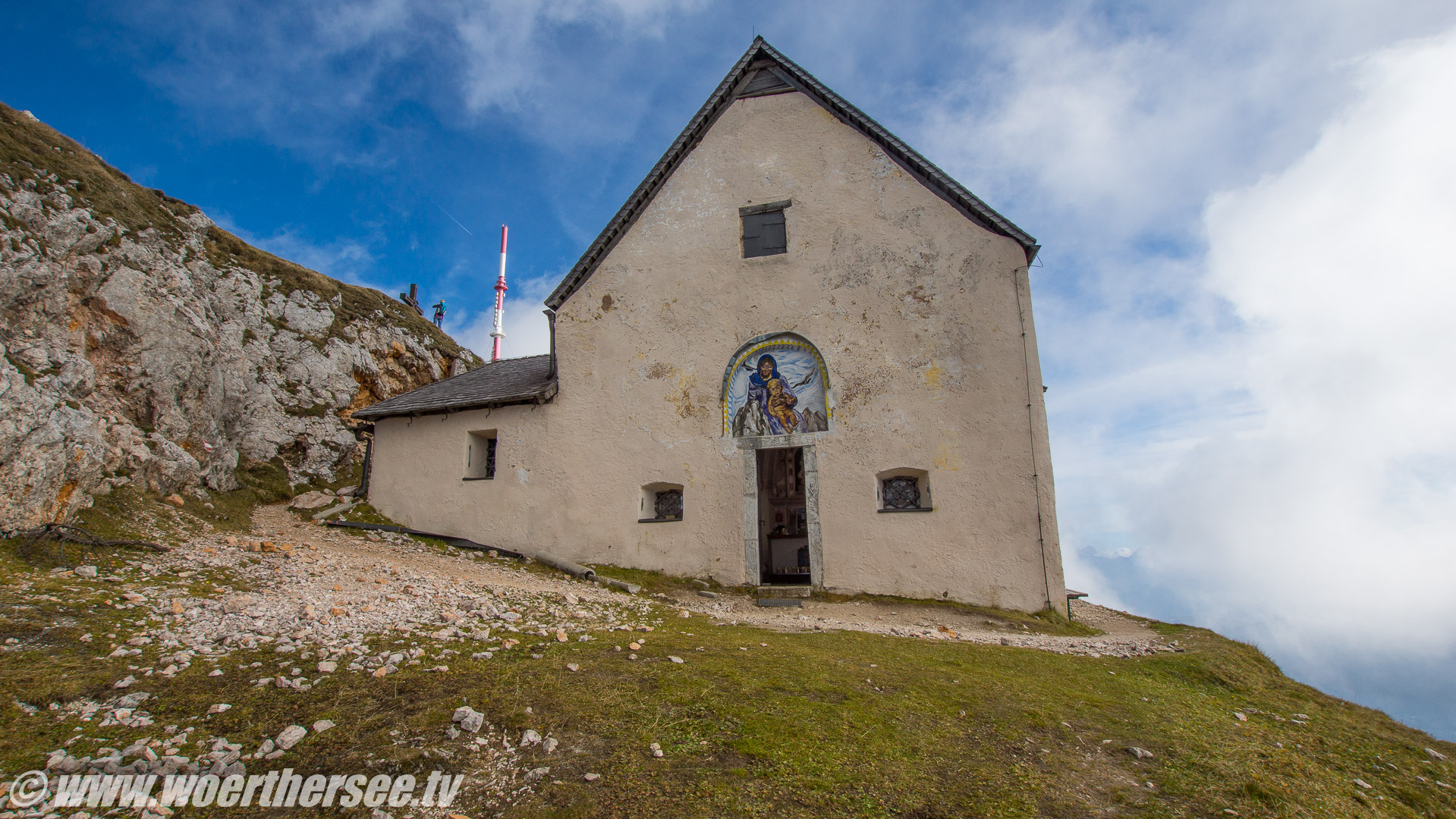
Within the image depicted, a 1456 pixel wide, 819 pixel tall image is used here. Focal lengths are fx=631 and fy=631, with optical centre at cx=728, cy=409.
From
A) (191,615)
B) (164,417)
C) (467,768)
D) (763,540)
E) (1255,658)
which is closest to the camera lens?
(467,768)

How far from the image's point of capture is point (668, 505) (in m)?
12.8

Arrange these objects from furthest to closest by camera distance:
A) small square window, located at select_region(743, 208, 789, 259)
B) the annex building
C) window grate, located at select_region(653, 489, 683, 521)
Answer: small square window, located at select_region(743, 208, 789, 259), window grate, located at select_region(653, 489, 683, 521), the annex building

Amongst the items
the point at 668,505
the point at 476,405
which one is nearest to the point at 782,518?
the point at 668,505

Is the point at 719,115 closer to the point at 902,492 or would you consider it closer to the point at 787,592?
the point at 902,492

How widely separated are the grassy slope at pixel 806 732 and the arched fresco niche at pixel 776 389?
625 centimetres

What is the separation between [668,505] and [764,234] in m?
5.92

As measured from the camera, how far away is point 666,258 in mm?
13586

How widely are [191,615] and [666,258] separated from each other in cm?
1003

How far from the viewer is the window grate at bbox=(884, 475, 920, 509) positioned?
37.3ft

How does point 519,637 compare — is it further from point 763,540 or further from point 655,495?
point 763,540

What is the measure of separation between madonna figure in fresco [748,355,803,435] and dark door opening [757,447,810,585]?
2.24 metres

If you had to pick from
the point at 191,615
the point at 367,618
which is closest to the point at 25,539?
the point at 191,615

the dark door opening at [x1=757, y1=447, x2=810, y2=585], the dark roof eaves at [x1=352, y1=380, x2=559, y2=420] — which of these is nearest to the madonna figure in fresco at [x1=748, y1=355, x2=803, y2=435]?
the dark door opening at [x1=757, y1=447, x2=810, y2=585]

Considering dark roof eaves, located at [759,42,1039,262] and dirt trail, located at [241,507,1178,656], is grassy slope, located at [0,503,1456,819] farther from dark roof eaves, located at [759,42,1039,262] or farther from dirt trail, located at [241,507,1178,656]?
dark roof eaves, located at [759,42,1039,262]
